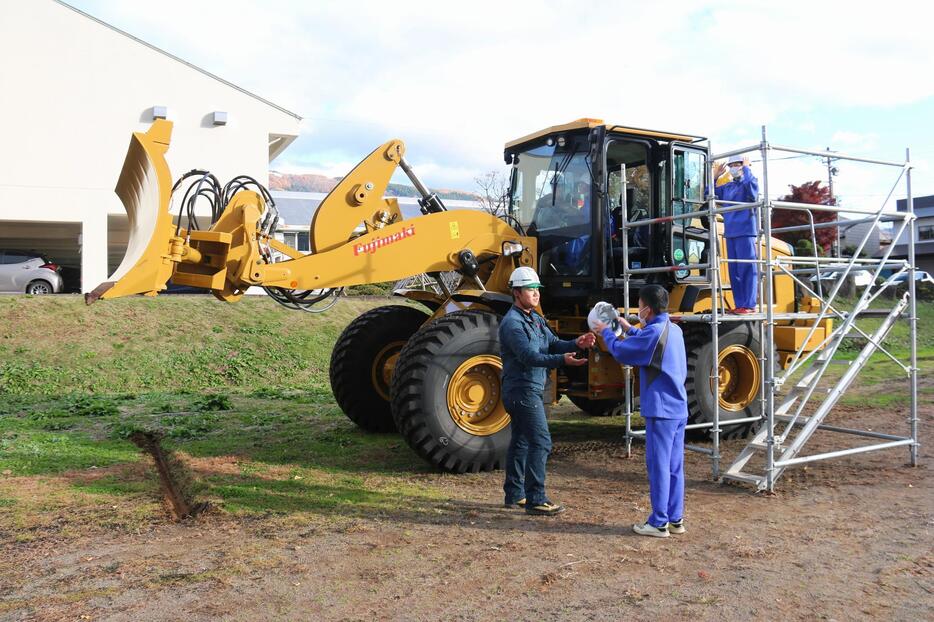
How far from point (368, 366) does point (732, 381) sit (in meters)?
4.09

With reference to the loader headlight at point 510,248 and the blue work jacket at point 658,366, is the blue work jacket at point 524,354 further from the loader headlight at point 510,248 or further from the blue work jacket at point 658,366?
the loader headlight at point 510,248

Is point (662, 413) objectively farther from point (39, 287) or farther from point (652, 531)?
point (39, 287)

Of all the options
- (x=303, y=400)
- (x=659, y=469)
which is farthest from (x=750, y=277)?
(x=303, y=400)

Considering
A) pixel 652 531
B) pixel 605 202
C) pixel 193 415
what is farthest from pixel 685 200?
pixel 193 415

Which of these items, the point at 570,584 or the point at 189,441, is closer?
the point at 570,584

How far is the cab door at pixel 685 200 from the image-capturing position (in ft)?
28.2

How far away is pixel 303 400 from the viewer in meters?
12.3

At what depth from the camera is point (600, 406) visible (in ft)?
35.1

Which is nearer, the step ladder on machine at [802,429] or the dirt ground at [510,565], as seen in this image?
the dirt ground at [510,565]

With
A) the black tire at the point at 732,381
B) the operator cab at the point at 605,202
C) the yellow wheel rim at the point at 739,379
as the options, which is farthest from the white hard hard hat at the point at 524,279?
the yellow wheel rim at the point at 739,379

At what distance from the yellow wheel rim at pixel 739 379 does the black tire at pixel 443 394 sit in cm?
282

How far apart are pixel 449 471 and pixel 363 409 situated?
7.10ft

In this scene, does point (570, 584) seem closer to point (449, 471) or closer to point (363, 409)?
point (449, 471)

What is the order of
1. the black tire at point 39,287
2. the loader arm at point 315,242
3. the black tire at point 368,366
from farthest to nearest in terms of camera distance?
the black tire at point 39,287 → the black tire at point 368,366 → the loader arm at point 315,242
